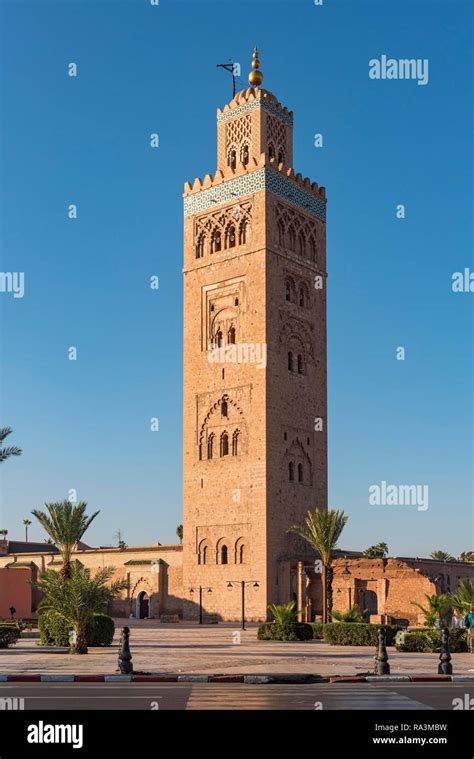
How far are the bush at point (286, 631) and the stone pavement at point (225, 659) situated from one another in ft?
2.48

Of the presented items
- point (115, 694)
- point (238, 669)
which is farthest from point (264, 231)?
point (115, 694)

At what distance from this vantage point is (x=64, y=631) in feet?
84.4

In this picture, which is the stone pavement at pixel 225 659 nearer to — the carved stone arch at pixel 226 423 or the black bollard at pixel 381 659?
the black bollard at pixel 381 659

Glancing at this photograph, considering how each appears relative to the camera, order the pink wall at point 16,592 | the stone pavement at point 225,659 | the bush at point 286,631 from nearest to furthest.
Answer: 1. the stone pavement at point 225,659
2. the bush at point 286,631
3. the pink wall at point 16,592

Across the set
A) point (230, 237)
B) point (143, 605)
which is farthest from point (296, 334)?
point (143, 605)

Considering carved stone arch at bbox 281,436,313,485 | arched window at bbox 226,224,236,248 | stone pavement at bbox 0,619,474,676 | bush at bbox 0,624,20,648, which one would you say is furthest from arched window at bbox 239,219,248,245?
bush at bbox 0,624,20,648

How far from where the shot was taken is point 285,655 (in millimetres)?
22469

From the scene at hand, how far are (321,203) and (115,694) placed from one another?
1602 inches

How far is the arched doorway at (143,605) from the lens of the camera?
50500 millimetres

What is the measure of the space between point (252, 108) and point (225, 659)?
35312mm

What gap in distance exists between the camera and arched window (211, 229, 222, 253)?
4916 cm

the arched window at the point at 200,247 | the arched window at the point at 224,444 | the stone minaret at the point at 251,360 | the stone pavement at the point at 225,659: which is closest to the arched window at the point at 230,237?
the stone minaret at the point at 251,360

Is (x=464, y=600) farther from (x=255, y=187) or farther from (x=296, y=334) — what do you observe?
(x=255, y=187)
